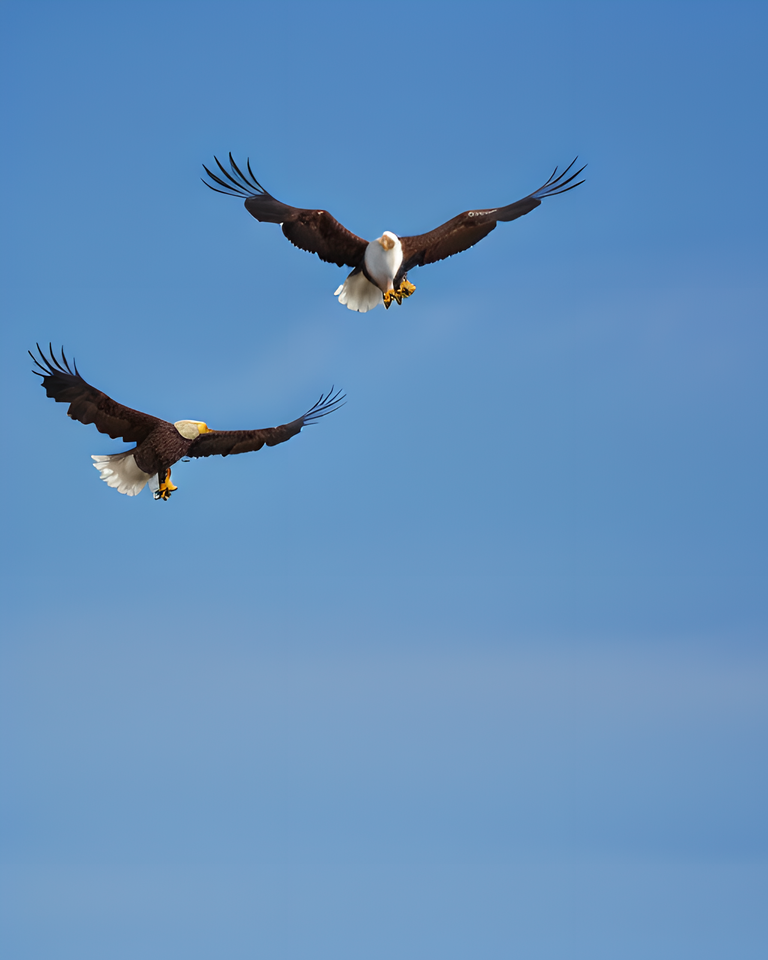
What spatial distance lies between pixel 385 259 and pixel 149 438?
16.3 ft

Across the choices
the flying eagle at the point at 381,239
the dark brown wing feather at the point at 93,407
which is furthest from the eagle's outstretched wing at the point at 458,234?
the dark brown wing feather at the point at 93,407

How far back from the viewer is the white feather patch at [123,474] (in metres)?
19.6

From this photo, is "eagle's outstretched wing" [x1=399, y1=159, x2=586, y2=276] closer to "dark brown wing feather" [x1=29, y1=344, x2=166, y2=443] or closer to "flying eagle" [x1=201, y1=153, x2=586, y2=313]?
"flying eagle" [x1=201, y1=153, x2=586, y2=313]

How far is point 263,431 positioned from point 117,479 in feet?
8.75

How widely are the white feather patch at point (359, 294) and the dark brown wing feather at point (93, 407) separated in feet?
13.0

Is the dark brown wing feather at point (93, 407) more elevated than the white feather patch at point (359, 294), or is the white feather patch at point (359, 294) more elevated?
the white feather patch at point (359, 294)

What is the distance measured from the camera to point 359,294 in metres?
20.1

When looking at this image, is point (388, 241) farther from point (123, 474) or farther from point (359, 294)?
point (123, 474)

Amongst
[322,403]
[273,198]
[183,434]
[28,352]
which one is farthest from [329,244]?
[28,352]

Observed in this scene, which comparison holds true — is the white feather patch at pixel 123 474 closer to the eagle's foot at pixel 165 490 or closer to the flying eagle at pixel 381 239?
the eagle's foot at pixel 165 490

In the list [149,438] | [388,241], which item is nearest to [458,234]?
[388,241]

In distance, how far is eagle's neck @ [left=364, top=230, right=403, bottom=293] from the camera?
18.6 m

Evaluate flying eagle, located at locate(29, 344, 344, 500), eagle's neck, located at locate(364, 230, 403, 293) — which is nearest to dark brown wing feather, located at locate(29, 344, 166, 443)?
flying eagle, located at locate(29, 344, 344, 500)

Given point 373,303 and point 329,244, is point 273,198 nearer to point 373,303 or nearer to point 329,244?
point 329,244
